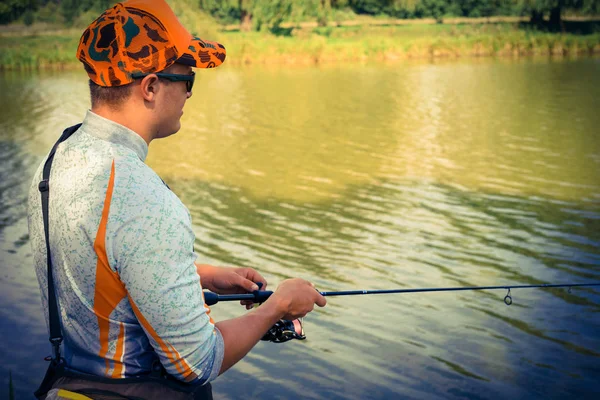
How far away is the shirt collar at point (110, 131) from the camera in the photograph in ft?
5.24

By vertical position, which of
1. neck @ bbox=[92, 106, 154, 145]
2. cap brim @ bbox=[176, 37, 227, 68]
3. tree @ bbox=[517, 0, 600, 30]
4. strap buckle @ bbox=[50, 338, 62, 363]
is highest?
tree @ bbox=[517, 0, 600, 30]

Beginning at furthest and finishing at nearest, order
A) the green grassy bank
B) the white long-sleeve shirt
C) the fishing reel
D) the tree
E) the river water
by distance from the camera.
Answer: the tree, the green grassy bank, the river water, the fishing reel, the white long-sleeve shirt

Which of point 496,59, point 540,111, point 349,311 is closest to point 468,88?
point 540,111

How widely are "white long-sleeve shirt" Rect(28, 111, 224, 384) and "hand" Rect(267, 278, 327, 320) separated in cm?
20

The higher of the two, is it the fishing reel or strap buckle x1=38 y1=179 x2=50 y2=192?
strap buckle x1=38 y1=179 x2=50 y2=192

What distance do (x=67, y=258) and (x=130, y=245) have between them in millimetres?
167

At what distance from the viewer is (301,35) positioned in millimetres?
36188

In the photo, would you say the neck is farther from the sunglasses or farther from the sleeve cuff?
the sleeve cuff

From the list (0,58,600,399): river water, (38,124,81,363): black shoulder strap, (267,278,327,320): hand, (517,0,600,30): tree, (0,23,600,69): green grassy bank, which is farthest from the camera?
(517,0,600,30): tree

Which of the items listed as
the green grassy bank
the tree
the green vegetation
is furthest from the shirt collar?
the tree

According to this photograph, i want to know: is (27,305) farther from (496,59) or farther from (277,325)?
(496,59)

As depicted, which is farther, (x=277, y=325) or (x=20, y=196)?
(x=20, y=196)

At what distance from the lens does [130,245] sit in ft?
4.84

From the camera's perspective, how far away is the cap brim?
1669mm
